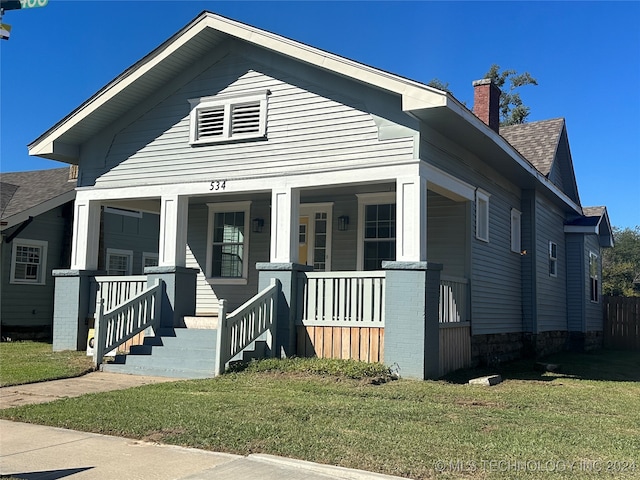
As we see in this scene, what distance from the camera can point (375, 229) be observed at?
1370 centimetres

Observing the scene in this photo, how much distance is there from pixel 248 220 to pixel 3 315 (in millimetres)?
8277

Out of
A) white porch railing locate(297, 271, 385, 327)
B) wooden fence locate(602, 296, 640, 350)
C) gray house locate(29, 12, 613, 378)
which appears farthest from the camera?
wooden fence locate(602, 296, 640, 350)

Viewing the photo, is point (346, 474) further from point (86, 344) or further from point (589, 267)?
point (589, 267)

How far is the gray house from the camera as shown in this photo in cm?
1036

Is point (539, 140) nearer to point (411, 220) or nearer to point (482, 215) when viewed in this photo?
point (482, 215)

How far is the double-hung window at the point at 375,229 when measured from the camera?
44.3 feet

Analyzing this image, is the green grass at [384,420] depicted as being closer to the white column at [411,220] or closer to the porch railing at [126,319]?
the white column at [411,220]

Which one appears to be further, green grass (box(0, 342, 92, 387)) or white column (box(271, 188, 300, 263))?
white column (box(271, 188, 300, 263))

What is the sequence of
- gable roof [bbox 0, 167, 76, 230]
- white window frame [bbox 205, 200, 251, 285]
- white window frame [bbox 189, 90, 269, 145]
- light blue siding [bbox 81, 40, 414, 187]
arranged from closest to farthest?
1. light blue siding [bbox 81, 40, 414, 187]
2. white window frame [bbox 189, 90, 269, 145]
3. white window frame [bbox 205, 200, 251, 285]
4. gable roof [bbox 0, 167, 76, 230]

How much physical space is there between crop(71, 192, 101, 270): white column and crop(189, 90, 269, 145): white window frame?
292 centimetres

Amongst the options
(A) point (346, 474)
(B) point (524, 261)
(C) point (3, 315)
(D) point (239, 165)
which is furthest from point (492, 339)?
(C) point (3, 315)

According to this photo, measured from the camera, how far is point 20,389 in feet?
29.6

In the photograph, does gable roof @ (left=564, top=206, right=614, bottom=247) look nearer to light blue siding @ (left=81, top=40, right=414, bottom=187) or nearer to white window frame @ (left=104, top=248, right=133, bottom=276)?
light blue siding @ (left=81, top=40, right=414, bottom=187)

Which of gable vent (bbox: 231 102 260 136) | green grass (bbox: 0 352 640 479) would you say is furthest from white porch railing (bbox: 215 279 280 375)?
gable vent (bbox: 231 102 260 136)
